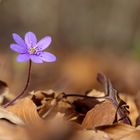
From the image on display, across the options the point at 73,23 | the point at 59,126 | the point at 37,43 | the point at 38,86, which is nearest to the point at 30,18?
the point at 73,23

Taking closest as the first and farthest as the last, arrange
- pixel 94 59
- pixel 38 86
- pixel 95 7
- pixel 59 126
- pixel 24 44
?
pixel 59 126, pixel 24 44, pixel 38 86, pixel 94 59, pixel 95 7

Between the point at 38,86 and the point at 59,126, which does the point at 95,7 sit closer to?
the point at 38,86

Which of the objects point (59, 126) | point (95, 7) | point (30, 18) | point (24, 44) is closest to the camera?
point (59, 126)

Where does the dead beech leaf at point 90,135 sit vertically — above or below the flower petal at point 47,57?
below

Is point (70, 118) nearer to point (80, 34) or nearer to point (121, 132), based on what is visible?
point (121, 132)

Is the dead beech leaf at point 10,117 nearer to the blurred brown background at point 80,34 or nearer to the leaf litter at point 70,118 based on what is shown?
the leaf litter at point 70,118

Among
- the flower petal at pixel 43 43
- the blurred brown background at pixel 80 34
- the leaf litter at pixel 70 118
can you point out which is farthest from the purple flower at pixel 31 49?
the blurred brown background at pixel 80 34
